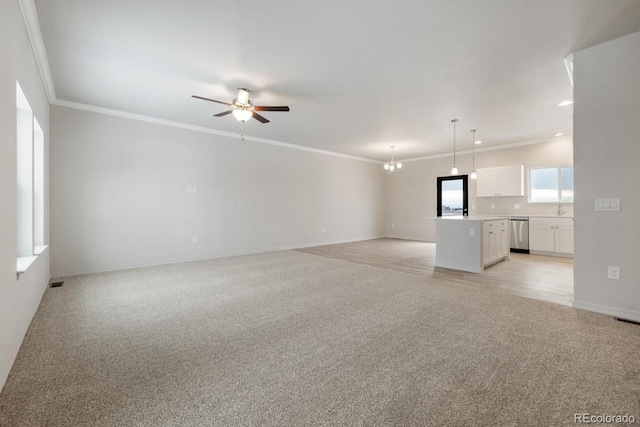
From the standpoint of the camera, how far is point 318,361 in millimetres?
2021

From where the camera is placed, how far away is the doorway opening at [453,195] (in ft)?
26.9

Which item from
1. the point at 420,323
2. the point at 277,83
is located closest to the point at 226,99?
the point at 277,83

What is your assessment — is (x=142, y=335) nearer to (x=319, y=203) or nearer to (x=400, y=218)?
(x=319, y=203)

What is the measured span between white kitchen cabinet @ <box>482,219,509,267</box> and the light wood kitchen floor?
174 mm

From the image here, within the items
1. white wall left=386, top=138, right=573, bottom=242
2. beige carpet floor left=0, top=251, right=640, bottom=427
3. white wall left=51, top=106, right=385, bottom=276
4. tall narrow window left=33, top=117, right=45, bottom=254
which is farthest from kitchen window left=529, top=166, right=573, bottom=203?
tall narrow window left=33, top=117, right=45, bottom=254

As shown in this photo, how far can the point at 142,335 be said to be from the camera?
247 centimetres

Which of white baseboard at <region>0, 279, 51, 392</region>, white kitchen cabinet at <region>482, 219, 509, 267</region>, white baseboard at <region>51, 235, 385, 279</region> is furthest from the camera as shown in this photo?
white kitchen cabinet at <region>482, 219, 509, 267</region>

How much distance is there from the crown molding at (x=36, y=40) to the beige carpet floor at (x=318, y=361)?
2765 mm

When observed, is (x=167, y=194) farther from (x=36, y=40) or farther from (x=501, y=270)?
(x=501, y=270)

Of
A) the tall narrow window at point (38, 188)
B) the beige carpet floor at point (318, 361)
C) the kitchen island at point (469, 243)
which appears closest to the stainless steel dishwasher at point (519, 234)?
the kitchen island at point (469, 243)

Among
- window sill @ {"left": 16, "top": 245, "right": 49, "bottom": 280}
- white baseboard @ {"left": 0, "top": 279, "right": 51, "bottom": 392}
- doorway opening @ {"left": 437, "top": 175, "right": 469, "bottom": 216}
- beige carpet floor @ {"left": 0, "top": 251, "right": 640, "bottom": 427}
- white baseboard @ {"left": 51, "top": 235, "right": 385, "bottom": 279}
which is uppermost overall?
doorway opening @ {"left": 437, "top": 175, "right": 469, "bottom": 216}

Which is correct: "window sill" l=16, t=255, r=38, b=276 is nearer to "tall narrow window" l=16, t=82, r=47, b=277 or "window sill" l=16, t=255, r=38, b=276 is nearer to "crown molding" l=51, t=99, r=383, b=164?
"tall narrow window" l=16, t=82, r=47, b=277

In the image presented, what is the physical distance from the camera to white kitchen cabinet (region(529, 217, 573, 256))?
599 cm

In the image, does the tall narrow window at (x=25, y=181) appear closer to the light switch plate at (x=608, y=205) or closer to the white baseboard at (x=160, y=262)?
the white baseboard at (x=160, y=262)
